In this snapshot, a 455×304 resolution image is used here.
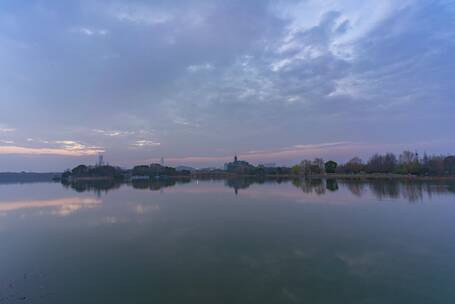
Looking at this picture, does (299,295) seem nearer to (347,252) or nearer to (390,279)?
(390,279)

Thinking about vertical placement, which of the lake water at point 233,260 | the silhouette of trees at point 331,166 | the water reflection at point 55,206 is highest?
the silhouette of trees at point 331,166

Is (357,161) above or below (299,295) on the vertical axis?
above

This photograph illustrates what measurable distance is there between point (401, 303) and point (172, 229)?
9.89 meters

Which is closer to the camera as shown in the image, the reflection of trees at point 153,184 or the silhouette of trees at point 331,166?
the reflection of trees at point 153,184

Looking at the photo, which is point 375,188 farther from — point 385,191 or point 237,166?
point 237,166

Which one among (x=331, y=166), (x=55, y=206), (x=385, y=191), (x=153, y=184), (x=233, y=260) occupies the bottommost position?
(x=233, y=260)

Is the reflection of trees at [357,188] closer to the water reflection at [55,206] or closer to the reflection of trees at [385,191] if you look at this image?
the reflection of trees at [385,191]

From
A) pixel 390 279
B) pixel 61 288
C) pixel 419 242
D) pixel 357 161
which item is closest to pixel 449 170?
pixel 357 161

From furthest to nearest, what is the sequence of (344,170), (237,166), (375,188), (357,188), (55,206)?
(237,166) → (344,170) → (357,188) → (375,188) → (55,206)

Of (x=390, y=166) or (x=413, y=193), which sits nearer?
(x=413, y=193)

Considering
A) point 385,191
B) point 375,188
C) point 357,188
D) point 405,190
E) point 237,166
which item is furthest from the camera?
point 237,166

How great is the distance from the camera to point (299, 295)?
608 cm

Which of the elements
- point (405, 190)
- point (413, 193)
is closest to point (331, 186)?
point (405, 190)

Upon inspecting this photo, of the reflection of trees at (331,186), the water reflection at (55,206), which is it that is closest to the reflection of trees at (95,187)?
the water reflection at (55,206)
